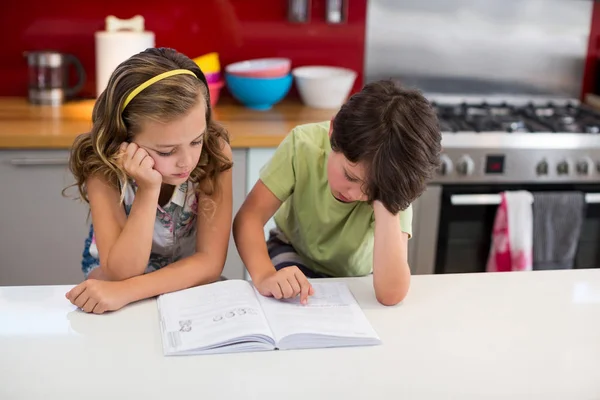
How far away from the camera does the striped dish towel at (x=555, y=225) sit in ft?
8.50

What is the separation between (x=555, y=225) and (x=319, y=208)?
1212 mm

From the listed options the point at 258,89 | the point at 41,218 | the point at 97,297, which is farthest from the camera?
the point at 258,89

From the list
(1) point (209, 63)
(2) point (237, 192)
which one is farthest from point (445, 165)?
(1) point (209, 63)

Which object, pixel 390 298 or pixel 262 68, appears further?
pixel 262 68

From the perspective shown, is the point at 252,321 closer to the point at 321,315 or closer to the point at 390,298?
the point at 321,315

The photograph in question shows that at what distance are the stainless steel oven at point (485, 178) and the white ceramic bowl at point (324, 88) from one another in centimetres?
39

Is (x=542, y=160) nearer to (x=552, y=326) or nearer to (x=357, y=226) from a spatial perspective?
(x=357, y=226)

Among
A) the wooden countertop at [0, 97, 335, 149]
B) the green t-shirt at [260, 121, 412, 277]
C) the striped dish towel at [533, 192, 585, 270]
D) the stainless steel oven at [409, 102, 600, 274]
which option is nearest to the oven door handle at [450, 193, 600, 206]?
the stainless steel oven at [409, 102, 600, 274]

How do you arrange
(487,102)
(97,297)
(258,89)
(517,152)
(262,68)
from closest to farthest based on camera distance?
(97,297), (517,152), (258,89), (262,68), (487,102)

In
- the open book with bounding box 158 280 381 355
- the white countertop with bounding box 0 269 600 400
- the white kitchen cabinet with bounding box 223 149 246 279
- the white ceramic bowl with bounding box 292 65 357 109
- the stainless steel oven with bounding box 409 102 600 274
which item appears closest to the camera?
the white countertop with bounding box 0 269 600 400

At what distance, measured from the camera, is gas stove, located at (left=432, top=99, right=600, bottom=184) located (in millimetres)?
2533

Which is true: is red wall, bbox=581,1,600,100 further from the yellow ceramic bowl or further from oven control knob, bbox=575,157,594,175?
the yellow ceramic bowl

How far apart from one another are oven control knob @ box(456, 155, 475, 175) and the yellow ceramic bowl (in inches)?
37.3

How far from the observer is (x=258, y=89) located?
2752 mm
